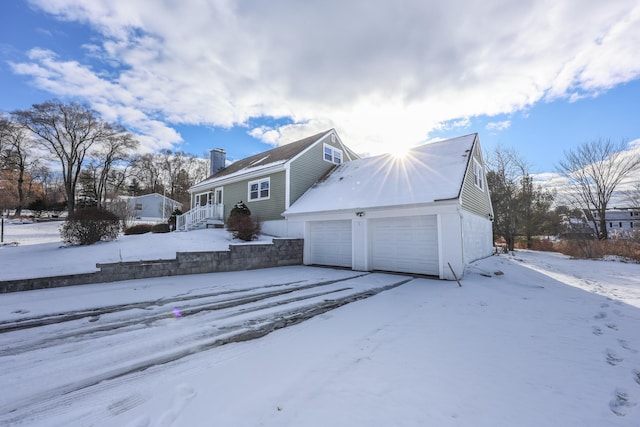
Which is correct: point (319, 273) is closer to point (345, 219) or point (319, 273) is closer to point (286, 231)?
point (345, 219)

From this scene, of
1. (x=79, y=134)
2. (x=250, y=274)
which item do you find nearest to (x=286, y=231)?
(x=250, y=274)

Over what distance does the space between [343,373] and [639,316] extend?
6.04 m

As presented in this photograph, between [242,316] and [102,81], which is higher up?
[102,81]

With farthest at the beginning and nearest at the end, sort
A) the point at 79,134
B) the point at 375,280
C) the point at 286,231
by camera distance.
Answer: the point at 79,134
the point at 286,231
the point at 375,280

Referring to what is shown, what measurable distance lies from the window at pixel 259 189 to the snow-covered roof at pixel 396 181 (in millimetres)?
2350

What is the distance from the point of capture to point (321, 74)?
34.0 feet

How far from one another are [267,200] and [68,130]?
2470 centimetres

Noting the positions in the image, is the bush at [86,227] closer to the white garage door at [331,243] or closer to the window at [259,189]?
the window at [259,189]

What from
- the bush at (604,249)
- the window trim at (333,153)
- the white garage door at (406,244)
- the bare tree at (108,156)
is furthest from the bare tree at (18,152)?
the bush at (604,249)

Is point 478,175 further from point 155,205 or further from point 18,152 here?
point 18,152

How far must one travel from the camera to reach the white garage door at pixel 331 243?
1167 cm

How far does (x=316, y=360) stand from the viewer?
10.6 feet

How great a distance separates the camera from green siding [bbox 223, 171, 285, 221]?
14363mm

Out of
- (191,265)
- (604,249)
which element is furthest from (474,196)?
(191,265)
